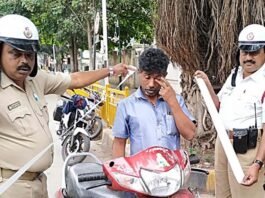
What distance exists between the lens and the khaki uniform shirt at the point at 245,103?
336 centimetres

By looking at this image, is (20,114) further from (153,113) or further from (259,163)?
(259,163)

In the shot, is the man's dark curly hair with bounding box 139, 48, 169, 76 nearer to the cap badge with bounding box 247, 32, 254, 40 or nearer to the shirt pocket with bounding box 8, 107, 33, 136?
the shirt pocket with bounding box 8, 107, 33, 136

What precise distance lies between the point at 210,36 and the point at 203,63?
0.41m

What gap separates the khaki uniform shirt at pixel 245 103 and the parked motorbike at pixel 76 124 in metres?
4.32

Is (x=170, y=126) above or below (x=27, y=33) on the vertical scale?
below

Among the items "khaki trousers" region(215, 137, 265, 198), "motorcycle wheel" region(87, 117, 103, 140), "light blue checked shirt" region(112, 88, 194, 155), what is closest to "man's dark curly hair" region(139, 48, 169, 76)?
"light blue checked shirt" region(112, 88, 194, 155)

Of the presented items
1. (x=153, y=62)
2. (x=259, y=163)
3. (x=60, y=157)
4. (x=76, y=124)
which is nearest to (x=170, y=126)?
(x=153, y=62)

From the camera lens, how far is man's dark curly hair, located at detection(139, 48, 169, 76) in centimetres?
272

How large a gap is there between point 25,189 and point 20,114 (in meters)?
0.43

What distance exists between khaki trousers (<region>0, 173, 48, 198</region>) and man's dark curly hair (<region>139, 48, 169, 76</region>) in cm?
90

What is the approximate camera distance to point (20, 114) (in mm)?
2625

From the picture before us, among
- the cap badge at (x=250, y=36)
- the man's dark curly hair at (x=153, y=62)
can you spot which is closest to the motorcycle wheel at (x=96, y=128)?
the cap badge at (x=250, y=36)

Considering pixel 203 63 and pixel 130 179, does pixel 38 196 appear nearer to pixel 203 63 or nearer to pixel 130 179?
pixel 130 179

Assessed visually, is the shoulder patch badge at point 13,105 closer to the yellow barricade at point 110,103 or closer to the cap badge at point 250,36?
the cap badge at point 250,36
